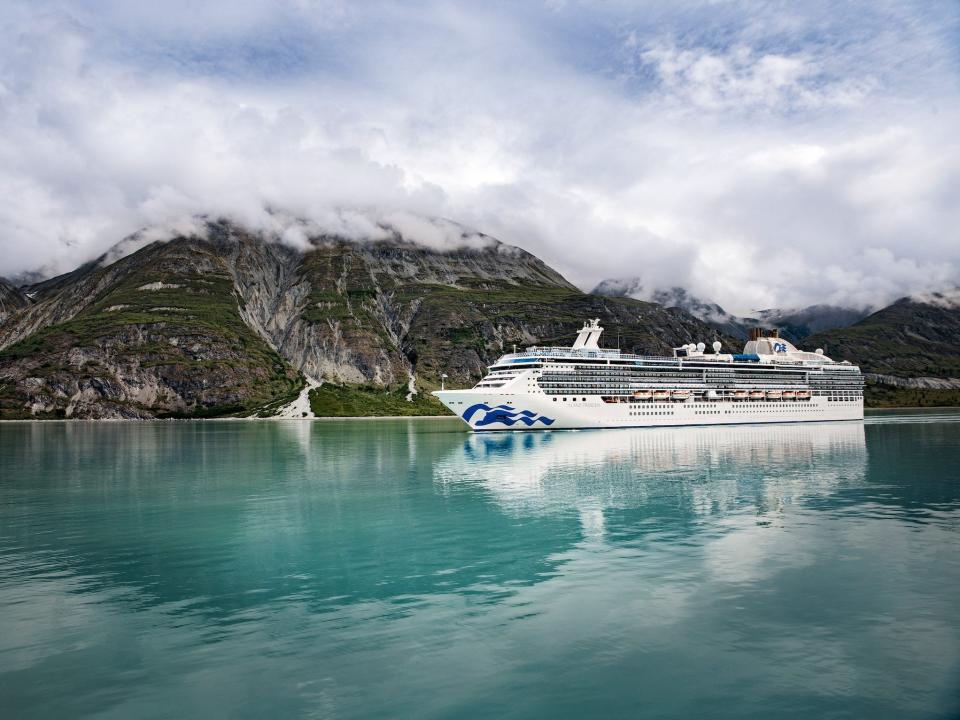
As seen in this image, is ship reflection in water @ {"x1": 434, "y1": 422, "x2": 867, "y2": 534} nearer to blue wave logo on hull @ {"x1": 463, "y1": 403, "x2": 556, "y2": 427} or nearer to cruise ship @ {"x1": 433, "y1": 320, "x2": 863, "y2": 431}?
blue wave logo on hull @ {"x1": 463, "y1": 403, "x2": 556, "y2": 427}

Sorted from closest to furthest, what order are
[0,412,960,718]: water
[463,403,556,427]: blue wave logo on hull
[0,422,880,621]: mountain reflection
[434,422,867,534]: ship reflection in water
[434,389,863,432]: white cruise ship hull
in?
[0,412,960,718]: water → [0,422,880,621]: mountain reflection → [434,422,867,534]: ship reflection in water → [463,403,556,427]: blue wave logo on hull → [434,389,863,432]: white cruise ship hull

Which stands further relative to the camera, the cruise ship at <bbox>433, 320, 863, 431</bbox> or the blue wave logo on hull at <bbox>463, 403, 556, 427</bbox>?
the cruise ship at <bbox>433, 320, 863, 431</bbox>

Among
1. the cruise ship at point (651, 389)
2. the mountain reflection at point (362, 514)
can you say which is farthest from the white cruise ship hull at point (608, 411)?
the mountain reflection at point (362, 514)

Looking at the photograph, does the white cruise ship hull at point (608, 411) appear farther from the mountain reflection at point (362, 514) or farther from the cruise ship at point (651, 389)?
the mountain reflection at point (362, 514)

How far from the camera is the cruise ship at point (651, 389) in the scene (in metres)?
131

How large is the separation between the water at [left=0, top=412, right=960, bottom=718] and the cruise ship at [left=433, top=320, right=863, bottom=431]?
7523 centimetres

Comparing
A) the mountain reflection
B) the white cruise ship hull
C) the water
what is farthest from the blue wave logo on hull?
the water

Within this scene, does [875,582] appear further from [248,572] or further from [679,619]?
[248,572]

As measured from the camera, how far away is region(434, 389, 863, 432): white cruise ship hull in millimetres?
128375

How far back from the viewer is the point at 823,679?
61.0 ft

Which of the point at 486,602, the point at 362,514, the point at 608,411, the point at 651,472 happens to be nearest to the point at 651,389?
the point at 608,411

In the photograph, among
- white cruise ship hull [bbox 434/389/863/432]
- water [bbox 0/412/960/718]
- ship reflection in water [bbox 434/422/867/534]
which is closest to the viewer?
water [bbox 0/412/960/718]

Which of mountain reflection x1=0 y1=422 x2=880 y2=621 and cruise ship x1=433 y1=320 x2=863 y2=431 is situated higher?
cruise ship x1=433 y1=320 x2=863 y2=431

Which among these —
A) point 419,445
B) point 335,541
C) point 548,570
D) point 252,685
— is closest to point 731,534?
point 548,570
